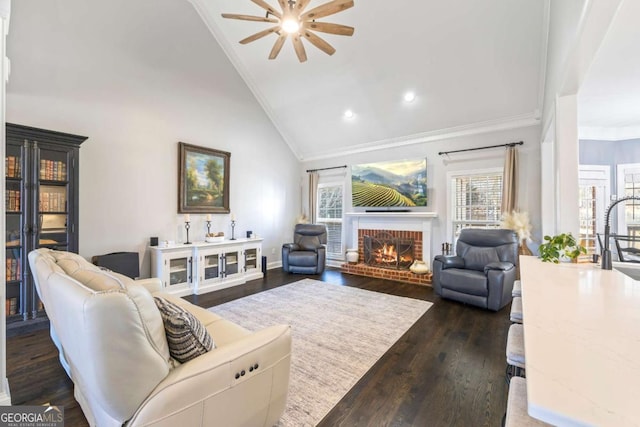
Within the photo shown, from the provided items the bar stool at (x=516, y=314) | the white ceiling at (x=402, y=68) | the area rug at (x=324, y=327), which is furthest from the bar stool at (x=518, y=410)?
the white ceiling at (x=402, y=68)

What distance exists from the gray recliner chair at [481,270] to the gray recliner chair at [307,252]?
2.38 m

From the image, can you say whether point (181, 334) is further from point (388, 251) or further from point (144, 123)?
point (388, 251)

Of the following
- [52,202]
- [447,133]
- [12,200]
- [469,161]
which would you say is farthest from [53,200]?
[469,161]

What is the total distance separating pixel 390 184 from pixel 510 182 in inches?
83.1

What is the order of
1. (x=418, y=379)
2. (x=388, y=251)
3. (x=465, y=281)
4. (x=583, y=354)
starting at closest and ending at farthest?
1. (x=583, y=354)
2. (x=418, y=379)
3. (x=465, y=281)
4. (x=388, y=251)

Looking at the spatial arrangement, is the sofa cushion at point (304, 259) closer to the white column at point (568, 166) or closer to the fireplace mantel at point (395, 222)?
the fireplace mantel at point (395, 222)

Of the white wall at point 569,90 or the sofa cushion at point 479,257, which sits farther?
the sofa cushion at point 479,257

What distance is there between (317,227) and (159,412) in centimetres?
528

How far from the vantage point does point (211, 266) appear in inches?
186

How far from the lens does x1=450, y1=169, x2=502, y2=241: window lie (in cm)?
495

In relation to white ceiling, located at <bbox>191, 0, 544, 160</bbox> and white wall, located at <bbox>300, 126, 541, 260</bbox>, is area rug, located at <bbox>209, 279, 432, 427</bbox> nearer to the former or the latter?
white wall, located at <bbox>300, 126, 541, 260</bbox>

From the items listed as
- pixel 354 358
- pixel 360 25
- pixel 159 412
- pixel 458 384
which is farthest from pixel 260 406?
pixel 360 25

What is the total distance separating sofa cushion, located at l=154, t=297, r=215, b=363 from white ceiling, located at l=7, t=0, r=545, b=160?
154 inches

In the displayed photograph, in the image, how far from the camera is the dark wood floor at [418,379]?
5.92ft
